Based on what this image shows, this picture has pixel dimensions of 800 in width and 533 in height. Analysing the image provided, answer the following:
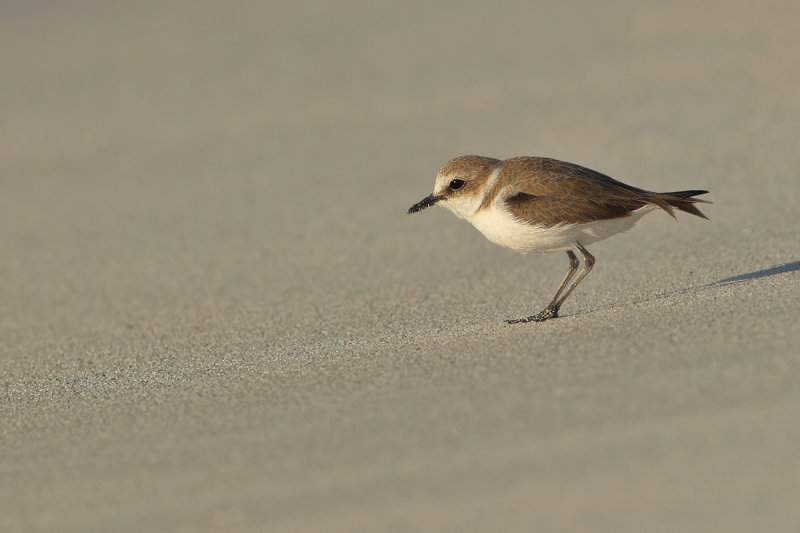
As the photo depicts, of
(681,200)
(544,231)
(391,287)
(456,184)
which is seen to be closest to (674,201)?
(681,200)

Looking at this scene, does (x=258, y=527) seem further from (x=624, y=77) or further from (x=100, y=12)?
(x=100, y=12)

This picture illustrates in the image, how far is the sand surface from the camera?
12.3 feet

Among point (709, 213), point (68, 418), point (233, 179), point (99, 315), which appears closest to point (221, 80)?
point (233, 179)

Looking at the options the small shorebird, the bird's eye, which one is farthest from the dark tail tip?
the bird's eye

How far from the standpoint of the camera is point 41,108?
12367 millimetres

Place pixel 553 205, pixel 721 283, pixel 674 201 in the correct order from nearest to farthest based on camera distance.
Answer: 1. pixel 553 205
2. pixel 674 201
3. pixel 721 283

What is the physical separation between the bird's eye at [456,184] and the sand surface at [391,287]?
2.38ft

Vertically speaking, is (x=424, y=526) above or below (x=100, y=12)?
below

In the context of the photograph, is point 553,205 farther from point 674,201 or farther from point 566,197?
point 674,201

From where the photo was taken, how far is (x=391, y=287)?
664 cm

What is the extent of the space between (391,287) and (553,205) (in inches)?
66.4

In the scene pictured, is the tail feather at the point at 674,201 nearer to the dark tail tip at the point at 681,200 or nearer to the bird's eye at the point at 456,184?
the dark tail tip at the point at 681,200

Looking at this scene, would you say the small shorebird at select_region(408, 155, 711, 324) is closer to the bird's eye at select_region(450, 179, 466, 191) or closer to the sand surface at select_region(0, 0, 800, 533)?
the bird's eye at select_region(450, 179, 466, 191)

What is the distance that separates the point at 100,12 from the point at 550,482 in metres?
14.9
